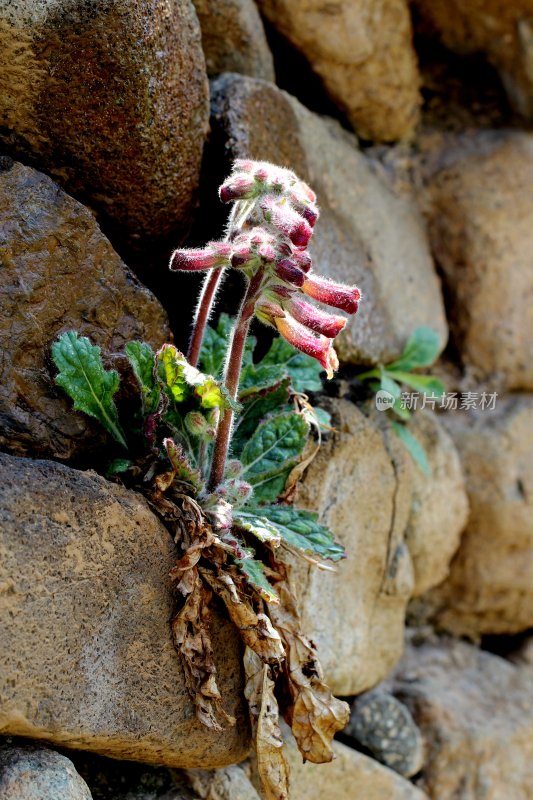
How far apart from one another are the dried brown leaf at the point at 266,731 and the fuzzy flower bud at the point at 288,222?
0.96 meters

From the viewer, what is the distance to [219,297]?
99.3 inches

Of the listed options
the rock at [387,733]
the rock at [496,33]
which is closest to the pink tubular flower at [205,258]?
the rock at [387,733]

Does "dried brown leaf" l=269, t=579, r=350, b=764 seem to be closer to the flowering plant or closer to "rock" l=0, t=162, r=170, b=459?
the flowering plant

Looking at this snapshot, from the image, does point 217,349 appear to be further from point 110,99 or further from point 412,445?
point 412,445

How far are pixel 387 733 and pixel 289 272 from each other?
175 centimetres

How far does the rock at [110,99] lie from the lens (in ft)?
6.45

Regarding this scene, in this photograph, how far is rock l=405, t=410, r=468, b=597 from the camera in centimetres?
313

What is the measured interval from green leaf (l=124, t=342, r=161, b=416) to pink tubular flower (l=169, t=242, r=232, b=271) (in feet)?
0.70

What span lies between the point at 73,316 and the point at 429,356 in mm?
1480

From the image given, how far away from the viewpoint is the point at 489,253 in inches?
140

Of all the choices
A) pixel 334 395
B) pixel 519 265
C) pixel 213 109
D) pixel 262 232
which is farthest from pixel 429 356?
pixel 262 232

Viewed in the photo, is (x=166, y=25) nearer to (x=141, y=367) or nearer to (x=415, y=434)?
(x=141, y=367)

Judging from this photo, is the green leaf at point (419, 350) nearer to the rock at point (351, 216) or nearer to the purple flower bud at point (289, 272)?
the rock at point (351, 216)

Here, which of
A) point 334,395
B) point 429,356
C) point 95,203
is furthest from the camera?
point 429,356
